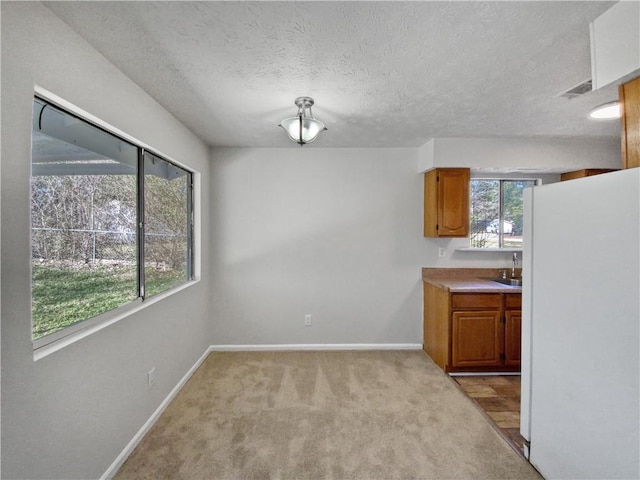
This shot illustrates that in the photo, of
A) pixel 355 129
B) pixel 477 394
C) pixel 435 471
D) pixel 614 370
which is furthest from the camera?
pixel 355 129

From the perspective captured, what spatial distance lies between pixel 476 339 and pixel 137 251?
3.14m

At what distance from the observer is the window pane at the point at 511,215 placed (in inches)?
143

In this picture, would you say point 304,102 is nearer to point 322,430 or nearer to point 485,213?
point 322,430

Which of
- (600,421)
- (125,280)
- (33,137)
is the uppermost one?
(33,137)

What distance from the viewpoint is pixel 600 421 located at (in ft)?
4.39

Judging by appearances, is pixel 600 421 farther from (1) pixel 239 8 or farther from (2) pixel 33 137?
(2) pixel 33 137

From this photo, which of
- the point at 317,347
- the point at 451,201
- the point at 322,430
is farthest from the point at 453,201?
the point at 322,430

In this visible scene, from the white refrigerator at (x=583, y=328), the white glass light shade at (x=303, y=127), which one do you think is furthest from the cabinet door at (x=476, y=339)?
the white glass light shade at (x=303, y=127)

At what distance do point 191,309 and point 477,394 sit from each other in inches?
110

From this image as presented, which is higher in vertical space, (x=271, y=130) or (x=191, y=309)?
(x=271, y=130)

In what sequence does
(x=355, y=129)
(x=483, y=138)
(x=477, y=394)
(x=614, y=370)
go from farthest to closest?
1. (x=483, y=138)
2. (x=355, y=129)
3. (x=477, y=394)
4. (x=614, y=370)

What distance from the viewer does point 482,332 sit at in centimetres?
299

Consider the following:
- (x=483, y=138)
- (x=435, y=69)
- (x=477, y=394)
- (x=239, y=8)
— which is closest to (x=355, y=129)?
(x=435, y=69)

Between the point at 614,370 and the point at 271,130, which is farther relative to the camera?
the point at 271,130
